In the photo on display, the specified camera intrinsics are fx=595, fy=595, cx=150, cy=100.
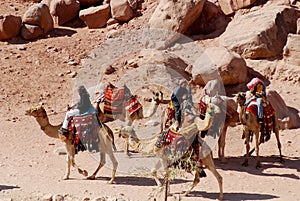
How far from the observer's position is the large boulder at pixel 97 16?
22203 millimetres

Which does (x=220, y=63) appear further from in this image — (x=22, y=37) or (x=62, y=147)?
(x=22, y=37)

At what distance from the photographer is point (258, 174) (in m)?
12.0

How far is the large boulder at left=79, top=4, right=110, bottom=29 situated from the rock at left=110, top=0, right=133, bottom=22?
0.30 metres

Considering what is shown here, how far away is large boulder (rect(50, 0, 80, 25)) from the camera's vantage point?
22.7 metres

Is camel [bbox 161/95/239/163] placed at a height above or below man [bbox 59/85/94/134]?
below

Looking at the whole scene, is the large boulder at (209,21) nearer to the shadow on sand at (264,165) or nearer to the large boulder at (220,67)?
the large boulder at (220,67)

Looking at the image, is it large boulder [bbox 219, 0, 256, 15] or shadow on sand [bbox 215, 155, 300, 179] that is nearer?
shadow on sand [bbox 215, 155, 300, 179]

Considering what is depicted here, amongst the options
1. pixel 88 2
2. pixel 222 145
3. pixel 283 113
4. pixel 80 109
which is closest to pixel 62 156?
pixel 80 109

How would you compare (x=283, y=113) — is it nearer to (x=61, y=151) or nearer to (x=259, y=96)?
(x=259, y=96)

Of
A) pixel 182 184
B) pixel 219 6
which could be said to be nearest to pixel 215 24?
pixel 219 6

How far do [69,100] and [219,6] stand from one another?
21.9 feet

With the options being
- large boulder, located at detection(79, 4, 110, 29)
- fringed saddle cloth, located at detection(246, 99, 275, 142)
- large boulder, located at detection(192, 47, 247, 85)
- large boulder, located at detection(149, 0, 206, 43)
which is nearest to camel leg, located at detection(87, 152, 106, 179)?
fringed saddle cloth, located at detection(246, 99, 275, 142)

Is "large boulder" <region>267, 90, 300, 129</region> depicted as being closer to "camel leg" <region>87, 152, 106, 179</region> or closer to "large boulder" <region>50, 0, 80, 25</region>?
"camel leg" <region>87, 152, 106, 179</region>

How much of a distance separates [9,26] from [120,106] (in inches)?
337
